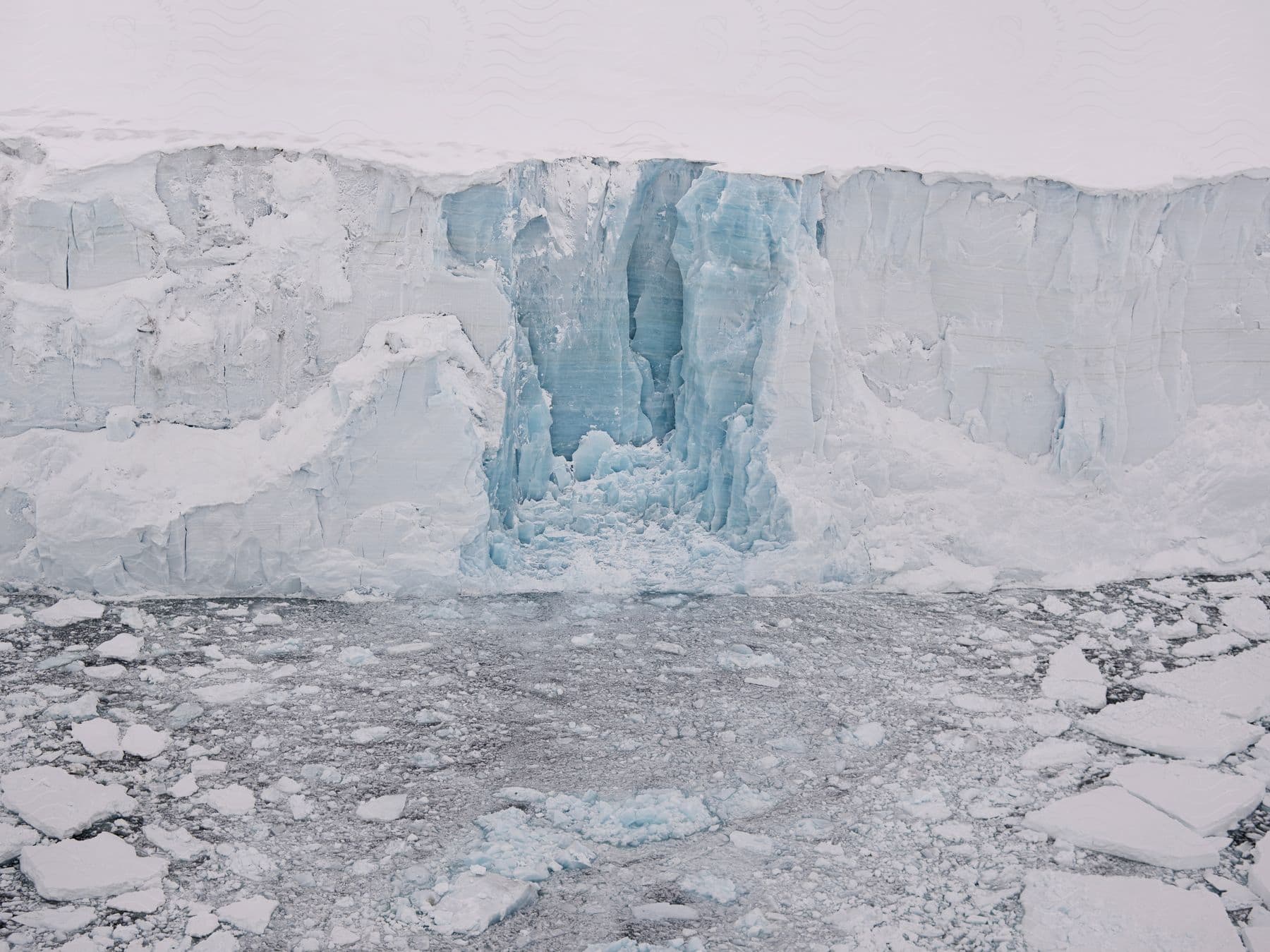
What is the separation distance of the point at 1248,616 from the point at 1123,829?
5.78 ft

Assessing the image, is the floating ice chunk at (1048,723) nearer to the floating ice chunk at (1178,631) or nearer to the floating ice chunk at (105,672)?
the floating ice chunk at (1178,631)

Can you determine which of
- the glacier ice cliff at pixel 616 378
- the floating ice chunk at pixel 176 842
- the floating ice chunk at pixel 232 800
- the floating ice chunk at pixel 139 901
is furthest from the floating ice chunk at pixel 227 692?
the floating ice chunk at pixel 139 901

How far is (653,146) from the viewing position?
4441 mm

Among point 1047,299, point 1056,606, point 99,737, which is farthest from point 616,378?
point 99,737

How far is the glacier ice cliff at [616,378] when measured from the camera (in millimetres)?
4039

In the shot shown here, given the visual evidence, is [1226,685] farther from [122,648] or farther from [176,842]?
[122,648]

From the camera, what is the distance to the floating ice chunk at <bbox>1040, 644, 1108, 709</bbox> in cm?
346

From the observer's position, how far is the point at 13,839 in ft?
8.39

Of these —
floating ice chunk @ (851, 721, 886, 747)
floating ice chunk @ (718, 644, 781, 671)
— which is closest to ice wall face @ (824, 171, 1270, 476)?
floating ice chunk @ (718, 644, 781, 671)

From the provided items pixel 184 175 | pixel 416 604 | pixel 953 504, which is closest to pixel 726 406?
pixel 953 504

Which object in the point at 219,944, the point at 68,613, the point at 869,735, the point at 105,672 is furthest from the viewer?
the point at 68,613

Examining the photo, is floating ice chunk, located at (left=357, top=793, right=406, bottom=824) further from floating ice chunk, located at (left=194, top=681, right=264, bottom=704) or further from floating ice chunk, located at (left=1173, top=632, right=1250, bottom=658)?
floating ice chunk, located at (left=1173, top=632, right=1250, bottom=658)

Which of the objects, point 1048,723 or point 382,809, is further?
point 1048,723

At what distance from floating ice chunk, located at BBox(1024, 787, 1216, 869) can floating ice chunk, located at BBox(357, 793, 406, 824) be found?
1.58 meters
